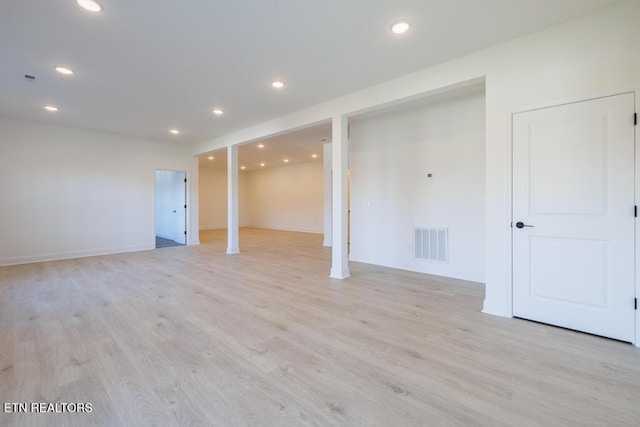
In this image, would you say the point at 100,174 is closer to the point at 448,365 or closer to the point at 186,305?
the point at 186,305

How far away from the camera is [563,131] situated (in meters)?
2.62

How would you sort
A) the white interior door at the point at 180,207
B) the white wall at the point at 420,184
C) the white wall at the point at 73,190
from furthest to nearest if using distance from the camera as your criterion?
the white interior door at the point at 180,207 → the white wall at the point at 73,190 → the white wall at the point at 420,184

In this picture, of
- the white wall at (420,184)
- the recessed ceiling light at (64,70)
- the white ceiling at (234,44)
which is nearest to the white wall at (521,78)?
the white ceiling at (234,44)

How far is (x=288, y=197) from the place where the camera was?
12078 millimetres

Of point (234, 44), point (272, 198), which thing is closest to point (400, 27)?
point (234, 44)

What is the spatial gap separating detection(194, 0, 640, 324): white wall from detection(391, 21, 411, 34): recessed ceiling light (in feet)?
2.92

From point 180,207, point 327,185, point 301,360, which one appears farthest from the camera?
point 180,207

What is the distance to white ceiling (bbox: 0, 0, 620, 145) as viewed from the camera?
2.40 m

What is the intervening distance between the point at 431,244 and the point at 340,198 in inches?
68.2

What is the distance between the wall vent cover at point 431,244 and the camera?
4.58 metres

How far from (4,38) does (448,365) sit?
5014 millimetres

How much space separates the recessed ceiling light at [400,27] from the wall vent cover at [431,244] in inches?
119

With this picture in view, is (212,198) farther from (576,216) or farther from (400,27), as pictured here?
(576,216)

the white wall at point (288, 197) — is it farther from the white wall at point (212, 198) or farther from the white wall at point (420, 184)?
the white wall at point (420, 184)
